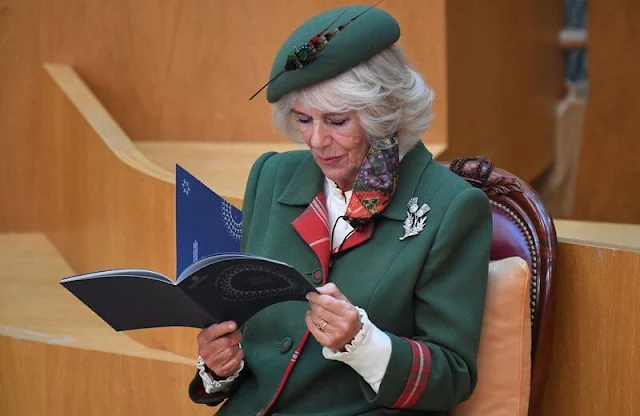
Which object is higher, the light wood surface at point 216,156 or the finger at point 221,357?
the finger at point 221,357

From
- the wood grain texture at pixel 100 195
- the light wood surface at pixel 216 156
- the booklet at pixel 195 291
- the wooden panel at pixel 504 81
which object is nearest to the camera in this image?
the booklet at pixel 195 291

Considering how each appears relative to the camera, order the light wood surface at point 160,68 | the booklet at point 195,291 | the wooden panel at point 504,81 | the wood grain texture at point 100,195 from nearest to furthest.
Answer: the booklet at point 195,291
the wood grain texture at point 100,195
the wooden panel at point 504,81
the light wood surface at point 160,68

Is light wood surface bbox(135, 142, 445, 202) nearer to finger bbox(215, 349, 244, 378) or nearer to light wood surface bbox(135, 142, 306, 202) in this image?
light wood surface bbox(135, 142, 306, 202)

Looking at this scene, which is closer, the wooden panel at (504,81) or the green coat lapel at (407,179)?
the green coat lapel at (407,179)

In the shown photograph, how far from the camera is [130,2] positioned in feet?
15.6

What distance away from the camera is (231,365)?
213 centimetres

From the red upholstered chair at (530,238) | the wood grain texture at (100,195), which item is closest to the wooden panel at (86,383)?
the wood grain texture at (100,195)

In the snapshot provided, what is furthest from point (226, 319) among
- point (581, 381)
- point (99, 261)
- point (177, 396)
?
point (99, 261)

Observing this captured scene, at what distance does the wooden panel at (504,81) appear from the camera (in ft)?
14.2

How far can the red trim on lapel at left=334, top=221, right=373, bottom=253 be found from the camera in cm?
211

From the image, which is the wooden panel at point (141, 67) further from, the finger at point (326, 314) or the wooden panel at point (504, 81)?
the finger at point (326, 314)

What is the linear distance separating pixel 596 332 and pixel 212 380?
765 mm

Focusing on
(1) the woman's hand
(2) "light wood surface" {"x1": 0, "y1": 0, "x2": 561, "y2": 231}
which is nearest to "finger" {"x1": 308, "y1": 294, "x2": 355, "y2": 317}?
(1) the woman's hand

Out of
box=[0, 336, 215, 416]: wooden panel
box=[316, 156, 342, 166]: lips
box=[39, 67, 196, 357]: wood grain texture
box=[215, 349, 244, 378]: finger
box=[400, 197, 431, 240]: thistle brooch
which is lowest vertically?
box=[0, 336, 215, 416]: wooden panel
